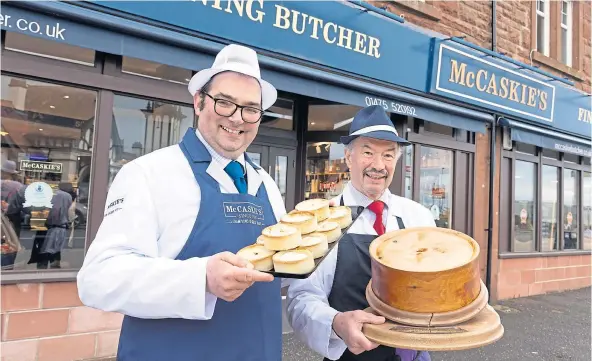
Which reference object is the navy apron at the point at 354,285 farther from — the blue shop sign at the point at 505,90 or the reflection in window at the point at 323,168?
the blue shop sign at the point at 505,90

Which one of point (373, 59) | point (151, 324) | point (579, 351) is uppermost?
point (373, 59)

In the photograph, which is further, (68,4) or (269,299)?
(68,4)

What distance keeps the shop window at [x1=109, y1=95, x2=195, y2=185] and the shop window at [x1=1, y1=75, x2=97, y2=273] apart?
265mm

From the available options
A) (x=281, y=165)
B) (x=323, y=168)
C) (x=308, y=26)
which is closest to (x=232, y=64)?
(x=308, y=26)

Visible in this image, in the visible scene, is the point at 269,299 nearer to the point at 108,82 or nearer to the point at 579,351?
the point at 108,82

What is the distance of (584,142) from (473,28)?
13.4 ft

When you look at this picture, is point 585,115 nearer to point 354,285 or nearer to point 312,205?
point 354,285

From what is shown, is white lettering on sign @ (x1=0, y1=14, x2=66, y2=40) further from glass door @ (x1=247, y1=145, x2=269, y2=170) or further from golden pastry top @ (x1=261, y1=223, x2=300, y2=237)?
golden pastry top @ (x1=261, y1=223, x2=300, y2=237)

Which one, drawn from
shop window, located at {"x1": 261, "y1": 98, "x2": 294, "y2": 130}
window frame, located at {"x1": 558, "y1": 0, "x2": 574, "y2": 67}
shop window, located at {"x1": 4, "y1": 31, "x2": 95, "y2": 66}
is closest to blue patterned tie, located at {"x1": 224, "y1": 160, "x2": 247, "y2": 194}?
shop window, located at {"x1": 4, "y1": 31, "x2": 95, "y2": 66}

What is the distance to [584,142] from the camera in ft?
29.3

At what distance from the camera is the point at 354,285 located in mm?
1935

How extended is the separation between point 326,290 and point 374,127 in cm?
83

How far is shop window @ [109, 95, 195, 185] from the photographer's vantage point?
430 cm

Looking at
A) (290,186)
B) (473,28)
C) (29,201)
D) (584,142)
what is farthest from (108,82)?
(584,142)
